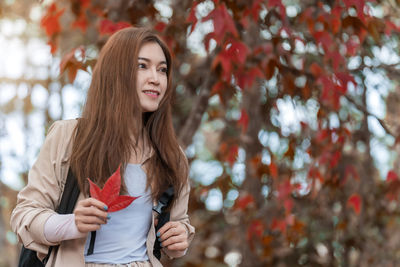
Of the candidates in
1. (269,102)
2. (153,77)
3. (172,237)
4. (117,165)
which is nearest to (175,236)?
(172,237)

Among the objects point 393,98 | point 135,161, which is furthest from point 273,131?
point 135,161

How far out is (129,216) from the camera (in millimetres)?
1622

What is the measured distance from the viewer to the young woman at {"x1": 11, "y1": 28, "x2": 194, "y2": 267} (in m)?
1.46

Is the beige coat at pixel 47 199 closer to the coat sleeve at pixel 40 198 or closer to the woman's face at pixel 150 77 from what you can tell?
the coat sleeve at pixel 40 198

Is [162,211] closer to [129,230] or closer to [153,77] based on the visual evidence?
[129,230]

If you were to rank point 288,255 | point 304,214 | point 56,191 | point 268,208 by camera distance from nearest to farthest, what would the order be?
point 56,191, point 268,208, point 304,214, point 288,255

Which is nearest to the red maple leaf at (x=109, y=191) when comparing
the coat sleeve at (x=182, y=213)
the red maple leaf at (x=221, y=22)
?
the coat sleeve at (x=182, y=213)

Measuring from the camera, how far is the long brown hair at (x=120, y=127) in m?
1.55

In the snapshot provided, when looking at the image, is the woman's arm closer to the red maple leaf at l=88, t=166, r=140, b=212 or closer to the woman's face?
the red maple leaf at l=88, t=166, r=140, b=212

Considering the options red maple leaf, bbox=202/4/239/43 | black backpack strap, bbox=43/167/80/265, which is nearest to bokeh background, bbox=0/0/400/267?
red maple leaf, bbox=202/4/239/43

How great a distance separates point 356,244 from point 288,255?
3.53 ft

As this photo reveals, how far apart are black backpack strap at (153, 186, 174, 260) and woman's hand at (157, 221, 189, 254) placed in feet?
0.22

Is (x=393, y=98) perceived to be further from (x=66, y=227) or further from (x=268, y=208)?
(x=66, y=227)

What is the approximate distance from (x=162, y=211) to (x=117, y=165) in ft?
0.77
